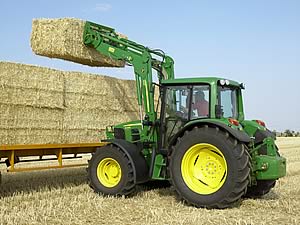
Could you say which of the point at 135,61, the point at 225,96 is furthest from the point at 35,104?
the point at 225,96

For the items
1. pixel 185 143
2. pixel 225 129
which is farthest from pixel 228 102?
pixel 185 143

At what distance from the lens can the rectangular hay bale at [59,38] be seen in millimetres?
8938

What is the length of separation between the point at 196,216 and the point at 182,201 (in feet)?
4.27

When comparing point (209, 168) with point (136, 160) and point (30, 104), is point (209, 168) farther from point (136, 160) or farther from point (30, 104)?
→ point (30, 104)

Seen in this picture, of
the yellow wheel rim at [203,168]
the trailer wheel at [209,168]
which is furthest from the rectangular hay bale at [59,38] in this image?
the yellow wheel rim at [203,168]

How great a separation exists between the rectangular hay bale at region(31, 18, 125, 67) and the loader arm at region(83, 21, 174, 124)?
0.65 feet

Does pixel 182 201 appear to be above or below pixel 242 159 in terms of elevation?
below

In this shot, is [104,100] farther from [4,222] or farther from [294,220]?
[294,220]

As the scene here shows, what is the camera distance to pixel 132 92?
1062cm

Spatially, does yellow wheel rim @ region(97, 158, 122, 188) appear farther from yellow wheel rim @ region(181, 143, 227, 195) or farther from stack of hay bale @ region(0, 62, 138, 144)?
yellow wheel rim @ region(181, 143, 227, 195)

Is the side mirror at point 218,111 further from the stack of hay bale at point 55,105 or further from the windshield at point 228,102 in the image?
the stack of hay bale at point 55,105

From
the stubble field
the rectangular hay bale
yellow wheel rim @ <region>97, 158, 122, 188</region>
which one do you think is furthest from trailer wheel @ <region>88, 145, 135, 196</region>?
the rectangular hay bale

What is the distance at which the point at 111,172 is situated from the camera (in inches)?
315

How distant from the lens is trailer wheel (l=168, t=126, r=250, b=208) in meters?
6.36
